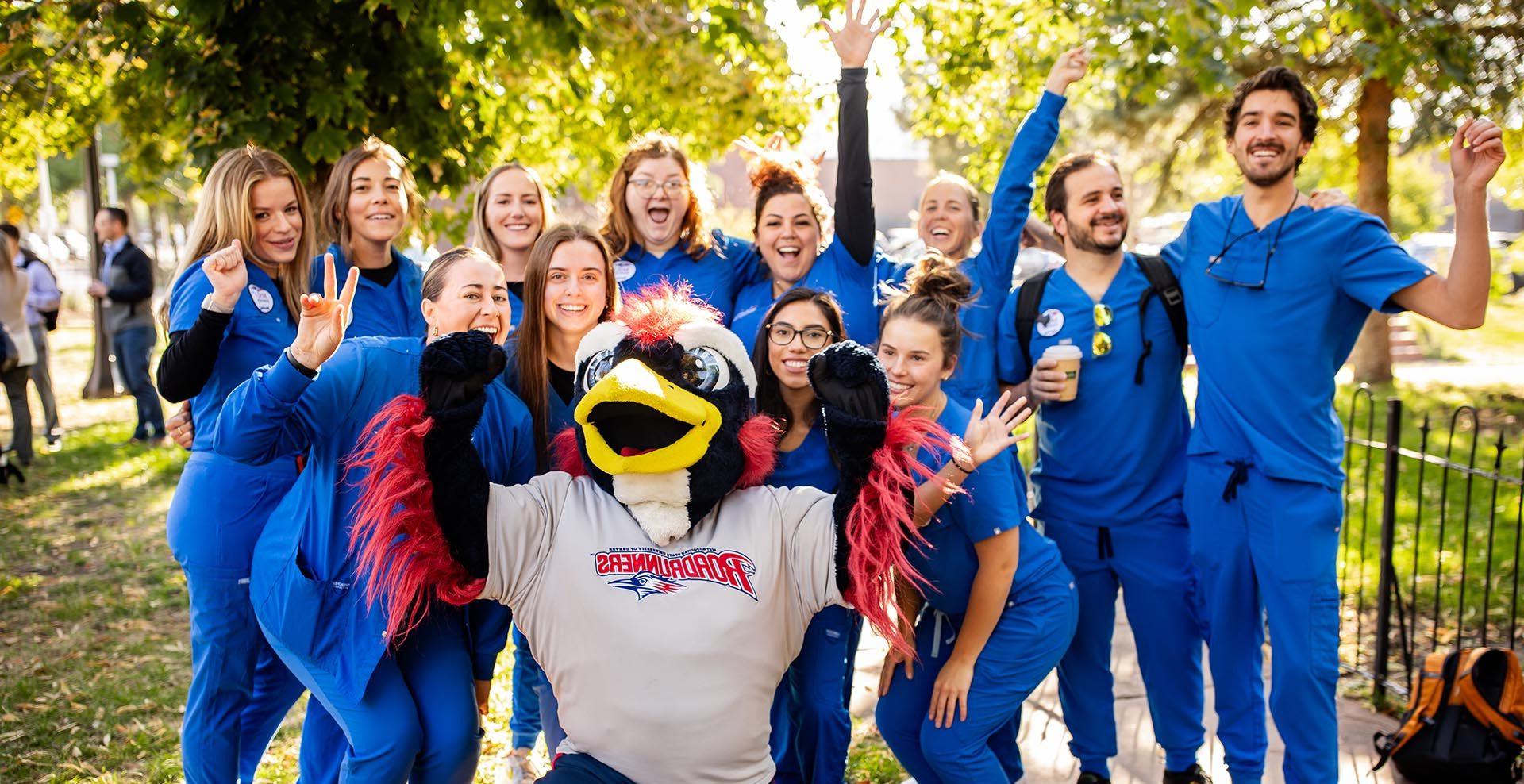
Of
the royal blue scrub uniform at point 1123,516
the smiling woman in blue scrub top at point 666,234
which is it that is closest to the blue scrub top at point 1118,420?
the royal blue scrub uniform at point 1123,516

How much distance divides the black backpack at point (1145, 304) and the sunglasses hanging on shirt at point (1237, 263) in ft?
0.49

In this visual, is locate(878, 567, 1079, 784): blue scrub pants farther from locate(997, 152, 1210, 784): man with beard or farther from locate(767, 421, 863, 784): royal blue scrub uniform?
locate(997, 152, 1210, 784): man with beard

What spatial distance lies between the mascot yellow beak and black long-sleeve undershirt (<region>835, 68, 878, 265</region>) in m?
1.45

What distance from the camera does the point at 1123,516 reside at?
3.79 metres

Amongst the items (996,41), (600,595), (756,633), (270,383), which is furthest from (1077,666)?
(996,41)

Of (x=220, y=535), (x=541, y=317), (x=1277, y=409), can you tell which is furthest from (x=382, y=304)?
(x=1277, y=409)

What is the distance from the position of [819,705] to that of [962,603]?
52 centimetres

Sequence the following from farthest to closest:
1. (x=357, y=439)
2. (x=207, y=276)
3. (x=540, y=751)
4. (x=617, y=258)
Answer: (x=540, y=751), (x=617, y=258), (x=207, y=276), (x=357, y=439)

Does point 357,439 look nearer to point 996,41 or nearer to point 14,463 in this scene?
point 996,41

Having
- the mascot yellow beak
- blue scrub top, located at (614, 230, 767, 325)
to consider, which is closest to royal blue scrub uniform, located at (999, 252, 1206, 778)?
blue scrub top, located at (614, 230, 767, 325)

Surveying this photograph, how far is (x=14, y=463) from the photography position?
9844mm

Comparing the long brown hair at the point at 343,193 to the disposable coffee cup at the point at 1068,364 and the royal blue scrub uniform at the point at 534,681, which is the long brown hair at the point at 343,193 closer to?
the royal blue scrub uniform at the point at 534,681

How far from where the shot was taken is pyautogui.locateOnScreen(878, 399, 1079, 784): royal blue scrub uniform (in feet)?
10.6

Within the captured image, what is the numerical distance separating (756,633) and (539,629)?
0.52 m
